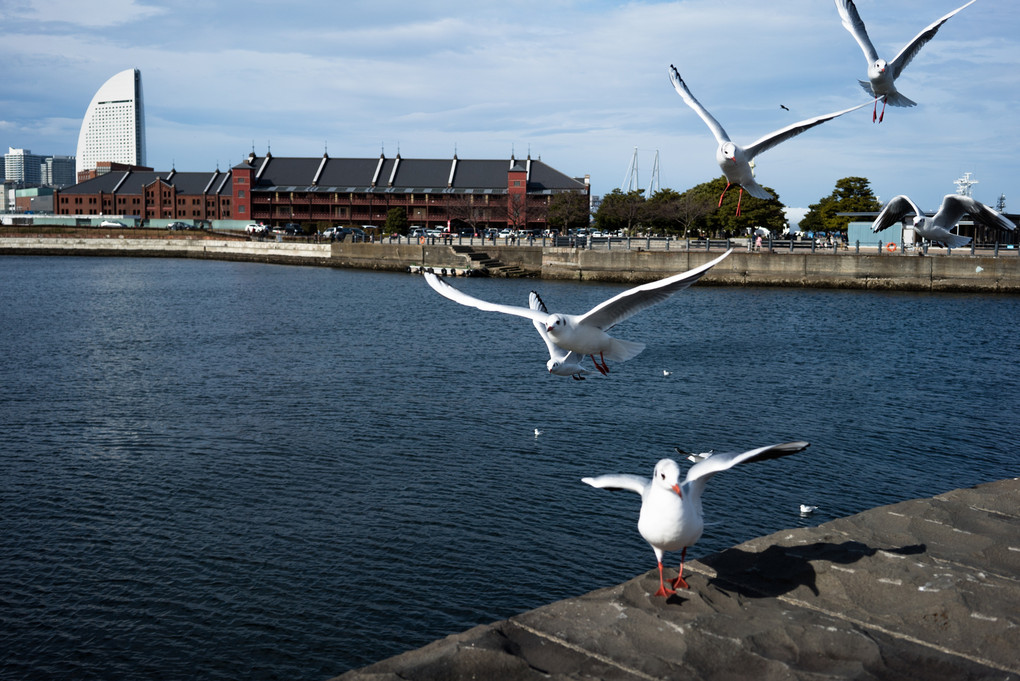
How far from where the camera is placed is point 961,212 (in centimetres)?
1009

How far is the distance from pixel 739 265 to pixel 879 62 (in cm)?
6757

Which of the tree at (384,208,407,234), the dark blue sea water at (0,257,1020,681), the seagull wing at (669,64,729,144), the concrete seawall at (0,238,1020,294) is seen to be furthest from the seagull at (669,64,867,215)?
the tree at (384,208,407,234)

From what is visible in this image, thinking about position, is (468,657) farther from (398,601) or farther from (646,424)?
(646,424)

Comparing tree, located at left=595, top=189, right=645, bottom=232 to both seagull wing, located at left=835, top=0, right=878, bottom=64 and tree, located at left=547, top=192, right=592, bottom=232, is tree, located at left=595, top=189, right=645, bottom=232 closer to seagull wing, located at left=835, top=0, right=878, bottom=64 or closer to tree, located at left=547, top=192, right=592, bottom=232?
tree, located at left=547, top=192, right=592, bottom=232

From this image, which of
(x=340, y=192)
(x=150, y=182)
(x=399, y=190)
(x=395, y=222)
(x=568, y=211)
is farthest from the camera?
(x=150, y=182)

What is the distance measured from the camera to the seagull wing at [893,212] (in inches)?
393

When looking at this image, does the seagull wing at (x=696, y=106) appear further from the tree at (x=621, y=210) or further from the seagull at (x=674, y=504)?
the tree at (x=621, y=210)

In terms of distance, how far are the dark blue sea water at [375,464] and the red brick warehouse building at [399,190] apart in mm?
89097

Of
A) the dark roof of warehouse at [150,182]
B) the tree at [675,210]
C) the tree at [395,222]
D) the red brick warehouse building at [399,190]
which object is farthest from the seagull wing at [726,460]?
the dark roof of warehouse at [150,182]

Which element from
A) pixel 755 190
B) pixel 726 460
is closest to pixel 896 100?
pixel 755 190

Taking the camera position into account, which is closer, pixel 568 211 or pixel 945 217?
pixel 945 217

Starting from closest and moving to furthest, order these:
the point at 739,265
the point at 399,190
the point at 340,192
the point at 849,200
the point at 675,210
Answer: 1. the point at 739,265
2. the point at 849,200
3. the point at 675,210
4. the point at 399,190
5. the point at 340,192

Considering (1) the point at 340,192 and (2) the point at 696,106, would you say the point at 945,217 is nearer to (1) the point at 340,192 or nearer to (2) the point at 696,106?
(2) the point at 696,106

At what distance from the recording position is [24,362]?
1409 inches
